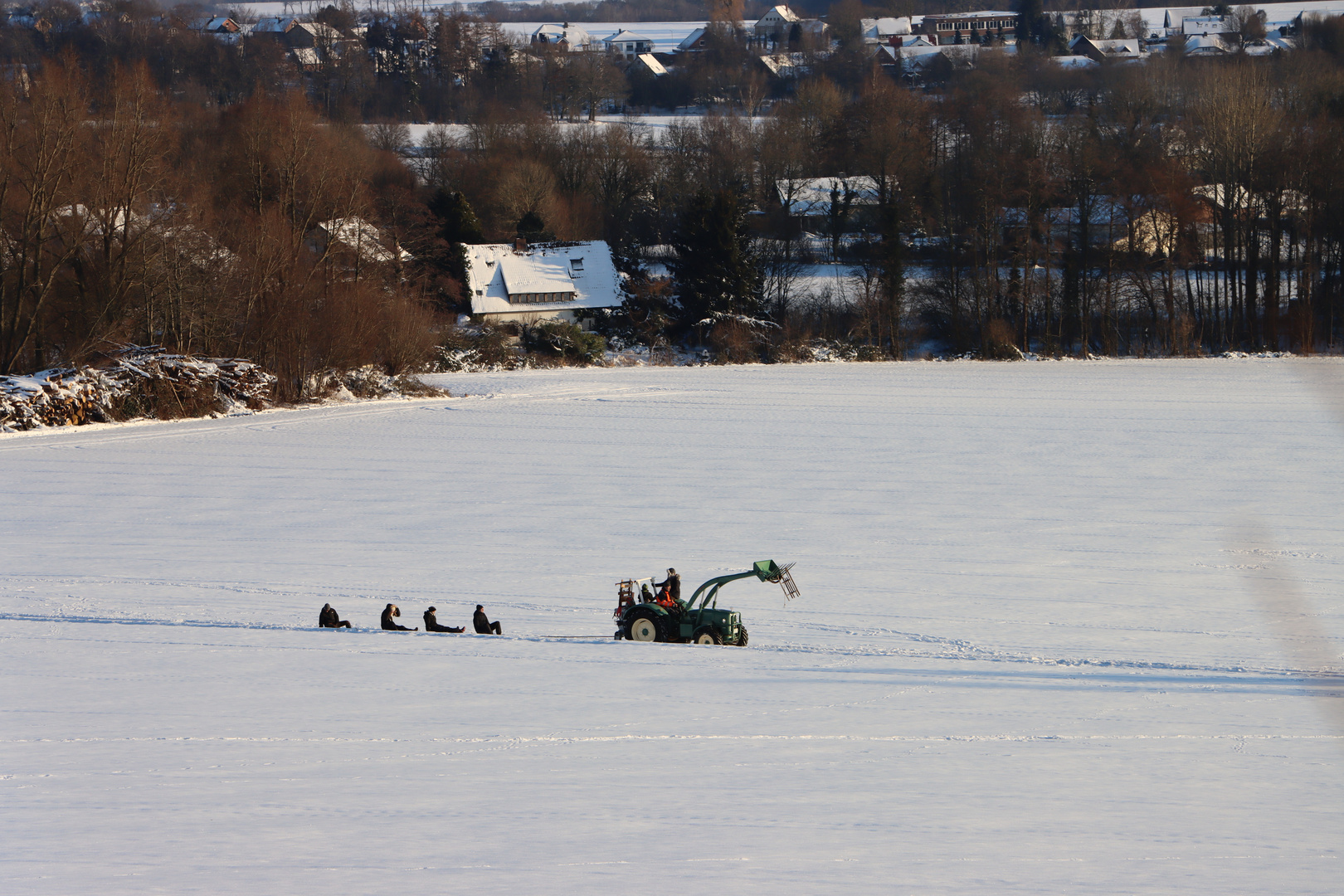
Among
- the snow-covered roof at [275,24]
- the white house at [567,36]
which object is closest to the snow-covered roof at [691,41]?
the white house at [567,36]

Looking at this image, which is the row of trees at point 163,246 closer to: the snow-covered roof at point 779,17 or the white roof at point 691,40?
the white roof at point 691,40

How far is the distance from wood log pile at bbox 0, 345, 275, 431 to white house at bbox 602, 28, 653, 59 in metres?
97.1

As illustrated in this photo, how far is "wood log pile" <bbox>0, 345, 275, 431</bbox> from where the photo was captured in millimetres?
29750

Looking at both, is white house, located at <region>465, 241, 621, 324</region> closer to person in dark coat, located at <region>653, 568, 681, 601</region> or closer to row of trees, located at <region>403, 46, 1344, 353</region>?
row of trees, located at <region>403, 46, 1344, 353</region>

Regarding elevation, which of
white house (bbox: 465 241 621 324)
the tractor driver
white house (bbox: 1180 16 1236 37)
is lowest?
the tractor driver

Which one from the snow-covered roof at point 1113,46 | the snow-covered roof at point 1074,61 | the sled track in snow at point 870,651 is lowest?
the sled track in snow at point 870,651

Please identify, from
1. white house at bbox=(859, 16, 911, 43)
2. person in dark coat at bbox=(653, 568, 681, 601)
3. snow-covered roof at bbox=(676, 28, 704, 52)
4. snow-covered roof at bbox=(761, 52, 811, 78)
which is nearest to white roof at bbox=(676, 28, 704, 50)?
snow-covered roof at bbox=(676, 28, 704, 52)

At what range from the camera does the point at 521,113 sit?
249ft

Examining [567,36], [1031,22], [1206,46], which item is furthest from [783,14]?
[1206,46]

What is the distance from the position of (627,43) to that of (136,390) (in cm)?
11987

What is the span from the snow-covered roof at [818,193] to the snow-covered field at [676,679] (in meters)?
37.6

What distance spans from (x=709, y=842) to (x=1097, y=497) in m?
14.9

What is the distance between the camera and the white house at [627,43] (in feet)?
425

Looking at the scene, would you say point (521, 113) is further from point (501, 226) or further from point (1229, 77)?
point (1229, 77)
